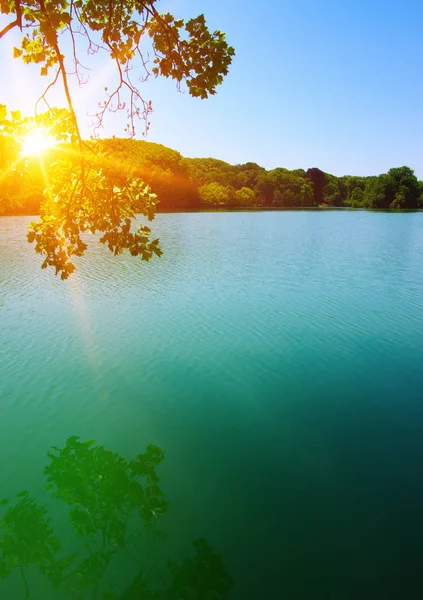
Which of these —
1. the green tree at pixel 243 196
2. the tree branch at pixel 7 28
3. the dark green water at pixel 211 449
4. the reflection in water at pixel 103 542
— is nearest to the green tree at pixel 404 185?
the green tree at pixel 243 196

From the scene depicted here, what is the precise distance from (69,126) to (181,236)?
1612 inches

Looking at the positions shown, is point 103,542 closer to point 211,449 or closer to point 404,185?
point 211,449

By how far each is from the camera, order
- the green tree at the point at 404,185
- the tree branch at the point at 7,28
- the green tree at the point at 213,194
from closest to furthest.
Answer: the tree branch at the point at 7,28 → the green tree at the point at 404,185 → the green tree at the point at 213,194

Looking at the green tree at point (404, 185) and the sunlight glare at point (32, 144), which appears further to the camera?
the green tree at point (404, 185)

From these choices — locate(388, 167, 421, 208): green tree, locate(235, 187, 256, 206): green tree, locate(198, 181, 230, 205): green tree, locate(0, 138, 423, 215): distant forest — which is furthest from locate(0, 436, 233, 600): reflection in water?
locate(235, 187, 256, 206): green tree

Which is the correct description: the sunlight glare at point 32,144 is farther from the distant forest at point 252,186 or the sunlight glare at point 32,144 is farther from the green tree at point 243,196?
the green tree at point 243,196

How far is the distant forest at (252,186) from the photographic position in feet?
405

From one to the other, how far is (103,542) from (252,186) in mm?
169904

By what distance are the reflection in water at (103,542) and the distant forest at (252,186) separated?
8001 cm

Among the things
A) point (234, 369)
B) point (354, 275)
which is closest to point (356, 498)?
point (234, 369)

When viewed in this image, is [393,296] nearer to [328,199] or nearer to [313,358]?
[313,358]

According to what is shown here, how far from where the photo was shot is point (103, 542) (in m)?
6.55

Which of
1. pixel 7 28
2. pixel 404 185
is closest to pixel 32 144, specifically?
pixel 7 28

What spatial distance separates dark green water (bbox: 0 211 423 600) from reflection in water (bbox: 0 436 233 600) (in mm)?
26
